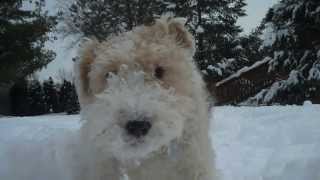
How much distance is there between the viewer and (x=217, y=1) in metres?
29.7

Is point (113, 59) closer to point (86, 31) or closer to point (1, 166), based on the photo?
point (1, 166)

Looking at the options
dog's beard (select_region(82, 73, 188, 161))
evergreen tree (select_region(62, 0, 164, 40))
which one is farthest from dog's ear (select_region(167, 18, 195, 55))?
evergreen tree (select_region(62, 0, 164, 40))

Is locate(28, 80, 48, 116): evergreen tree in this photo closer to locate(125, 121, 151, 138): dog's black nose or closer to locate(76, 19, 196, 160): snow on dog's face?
locate(76, 19, 196, 160): snow on dog's face

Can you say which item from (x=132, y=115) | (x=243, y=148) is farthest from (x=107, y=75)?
(x=243, y=148)

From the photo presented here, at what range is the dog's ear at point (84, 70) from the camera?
4141mm

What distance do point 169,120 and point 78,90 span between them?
3.66 ft

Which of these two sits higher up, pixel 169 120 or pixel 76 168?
pixel 169 120

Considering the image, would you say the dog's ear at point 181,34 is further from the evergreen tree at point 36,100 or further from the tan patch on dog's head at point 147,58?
the evergreen tree at point 36,100

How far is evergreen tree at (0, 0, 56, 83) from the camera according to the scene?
2066 cm

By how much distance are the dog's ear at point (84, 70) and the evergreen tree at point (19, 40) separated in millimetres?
16592

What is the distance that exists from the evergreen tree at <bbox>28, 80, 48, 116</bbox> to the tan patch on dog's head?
22327mm

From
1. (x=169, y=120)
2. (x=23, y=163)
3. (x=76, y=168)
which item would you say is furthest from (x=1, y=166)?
(x=169, y=120)

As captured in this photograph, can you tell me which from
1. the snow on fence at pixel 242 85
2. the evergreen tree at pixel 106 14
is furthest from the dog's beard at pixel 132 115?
the evergreen tree at pixel 106 14

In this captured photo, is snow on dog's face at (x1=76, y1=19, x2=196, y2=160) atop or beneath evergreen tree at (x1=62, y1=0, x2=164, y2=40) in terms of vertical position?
atop
